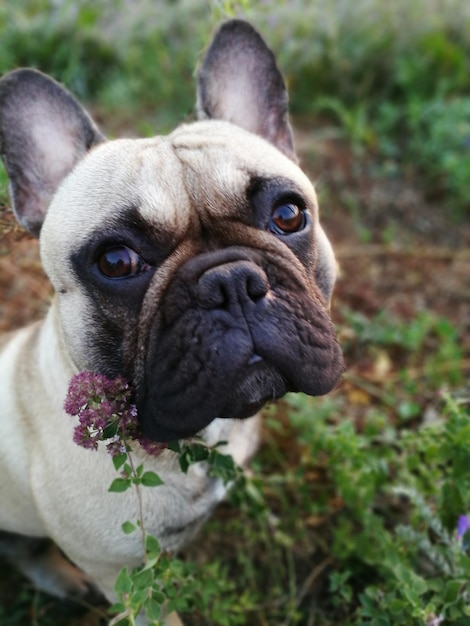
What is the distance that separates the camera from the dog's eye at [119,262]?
143 cm

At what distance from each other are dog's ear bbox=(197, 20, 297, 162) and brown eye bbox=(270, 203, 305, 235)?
0.42 meters

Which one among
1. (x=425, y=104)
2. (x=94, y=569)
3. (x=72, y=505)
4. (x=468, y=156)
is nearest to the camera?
(x=72, y=505)

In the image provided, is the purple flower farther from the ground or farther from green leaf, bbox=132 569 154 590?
the ground

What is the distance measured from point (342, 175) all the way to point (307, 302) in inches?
97.3

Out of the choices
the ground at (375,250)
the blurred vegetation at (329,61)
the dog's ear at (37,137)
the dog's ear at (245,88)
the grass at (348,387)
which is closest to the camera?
the dog's ear at (37,137)

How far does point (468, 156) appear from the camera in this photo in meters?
3.57

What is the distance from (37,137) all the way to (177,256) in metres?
0.61

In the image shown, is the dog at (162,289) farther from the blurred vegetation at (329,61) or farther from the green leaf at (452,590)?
the blurred vegetation at (329,61)

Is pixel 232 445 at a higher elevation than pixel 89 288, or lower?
lower

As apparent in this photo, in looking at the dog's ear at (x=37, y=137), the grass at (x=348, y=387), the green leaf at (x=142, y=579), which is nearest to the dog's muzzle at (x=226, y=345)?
the green leaf at (x=142, y=579)

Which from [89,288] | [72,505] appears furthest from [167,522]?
[89,288]

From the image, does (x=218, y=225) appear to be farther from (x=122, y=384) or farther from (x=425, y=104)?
(x=425, y=104)

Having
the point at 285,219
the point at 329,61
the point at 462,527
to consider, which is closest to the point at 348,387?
the point at 462,527

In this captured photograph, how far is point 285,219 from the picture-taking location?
1.56 m
